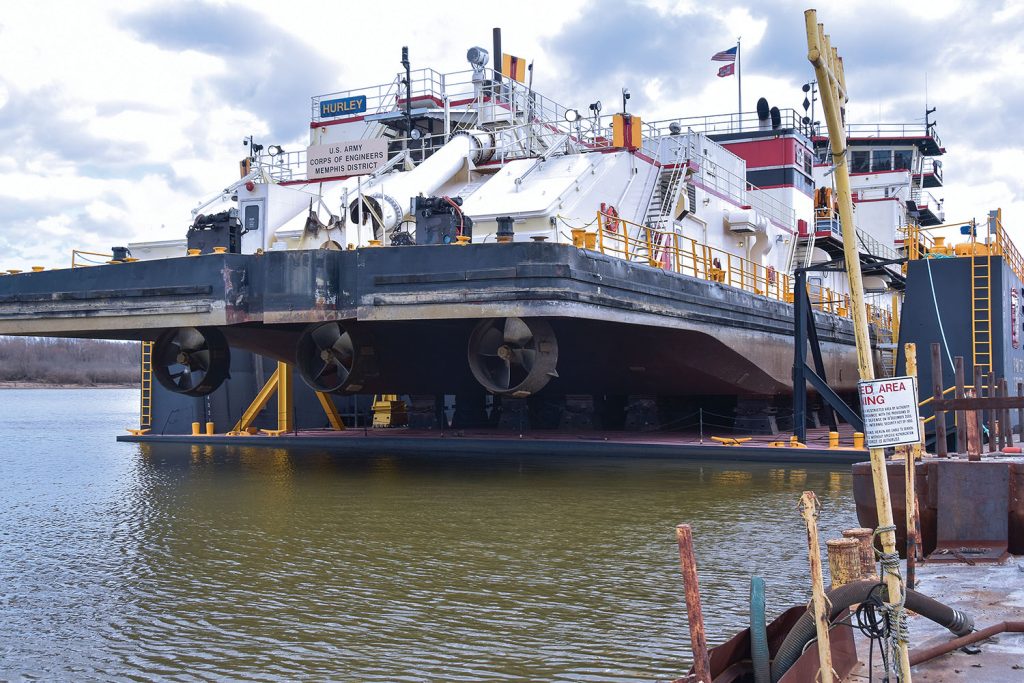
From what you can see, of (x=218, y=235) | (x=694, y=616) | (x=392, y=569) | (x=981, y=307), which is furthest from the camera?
(x=981, y=307)

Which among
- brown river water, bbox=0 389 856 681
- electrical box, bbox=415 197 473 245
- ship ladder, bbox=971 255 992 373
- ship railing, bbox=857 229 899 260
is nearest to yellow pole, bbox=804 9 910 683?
brown river water, bbox=0 389 856 681

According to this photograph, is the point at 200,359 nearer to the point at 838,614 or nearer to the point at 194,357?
the point at 194,357

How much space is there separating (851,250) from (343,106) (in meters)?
18.0

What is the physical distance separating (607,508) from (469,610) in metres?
4.71

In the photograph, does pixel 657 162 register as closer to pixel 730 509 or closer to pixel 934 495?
pixel 730 509

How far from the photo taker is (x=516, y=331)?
1406 cm

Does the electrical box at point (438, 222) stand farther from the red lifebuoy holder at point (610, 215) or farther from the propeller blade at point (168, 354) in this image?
the propeller blade at point (168, 354)

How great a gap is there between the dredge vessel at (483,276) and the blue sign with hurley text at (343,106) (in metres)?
0.05

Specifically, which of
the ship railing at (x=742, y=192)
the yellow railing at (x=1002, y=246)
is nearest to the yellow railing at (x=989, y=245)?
the yellow railing at (x=1002, y=246)

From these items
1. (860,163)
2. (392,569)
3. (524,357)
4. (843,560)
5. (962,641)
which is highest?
(860,163)

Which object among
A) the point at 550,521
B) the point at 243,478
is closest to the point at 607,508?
the point at 550,521

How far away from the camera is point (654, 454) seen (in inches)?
656

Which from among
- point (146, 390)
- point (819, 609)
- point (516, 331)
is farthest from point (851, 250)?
point (146, 390)

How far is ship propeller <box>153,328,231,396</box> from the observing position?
16.9m
